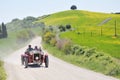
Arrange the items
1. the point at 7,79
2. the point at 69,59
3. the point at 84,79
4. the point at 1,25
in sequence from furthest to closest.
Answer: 1. the point at 1,25
2. the point at 69,59
3. the point at 7,79
4. the point at 84,79

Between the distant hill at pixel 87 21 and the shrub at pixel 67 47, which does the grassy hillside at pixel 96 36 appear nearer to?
the distant hill at pixel 87 21

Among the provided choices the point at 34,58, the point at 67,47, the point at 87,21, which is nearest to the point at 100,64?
the point at 34,58

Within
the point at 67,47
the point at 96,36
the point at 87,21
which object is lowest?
the point at 67,47

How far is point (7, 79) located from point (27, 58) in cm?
857

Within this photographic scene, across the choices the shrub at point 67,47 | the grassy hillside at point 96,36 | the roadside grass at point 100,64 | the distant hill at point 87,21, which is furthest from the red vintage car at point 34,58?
the distant hill at point 87,21

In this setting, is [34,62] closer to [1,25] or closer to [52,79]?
[52,79]

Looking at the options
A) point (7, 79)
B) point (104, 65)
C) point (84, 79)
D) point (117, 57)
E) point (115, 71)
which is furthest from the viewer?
point (117, 57)

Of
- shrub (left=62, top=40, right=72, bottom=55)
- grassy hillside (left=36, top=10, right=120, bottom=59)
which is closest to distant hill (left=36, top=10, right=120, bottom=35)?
grassy hillside (left=36, top=10, right=120, bottom=59)

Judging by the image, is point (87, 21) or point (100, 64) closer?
point (100, 64)

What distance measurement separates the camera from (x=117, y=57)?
41.3 m

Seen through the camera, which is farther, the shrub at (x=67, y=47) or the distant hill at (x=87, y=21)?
the distant hill at (x=87, y=21)

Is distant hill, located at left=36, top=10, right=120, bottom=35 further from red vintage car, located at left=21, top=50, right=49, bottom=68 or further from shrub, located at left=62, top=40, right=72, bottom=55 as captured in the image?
red vintage car, located at left=21, top=50, right=49, bottom=68

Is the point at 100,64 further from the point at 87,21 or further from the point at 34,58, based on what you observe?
the point at 87,21

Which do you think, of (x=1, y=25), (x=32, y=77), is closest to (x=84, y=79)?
(x=32, y=77)
